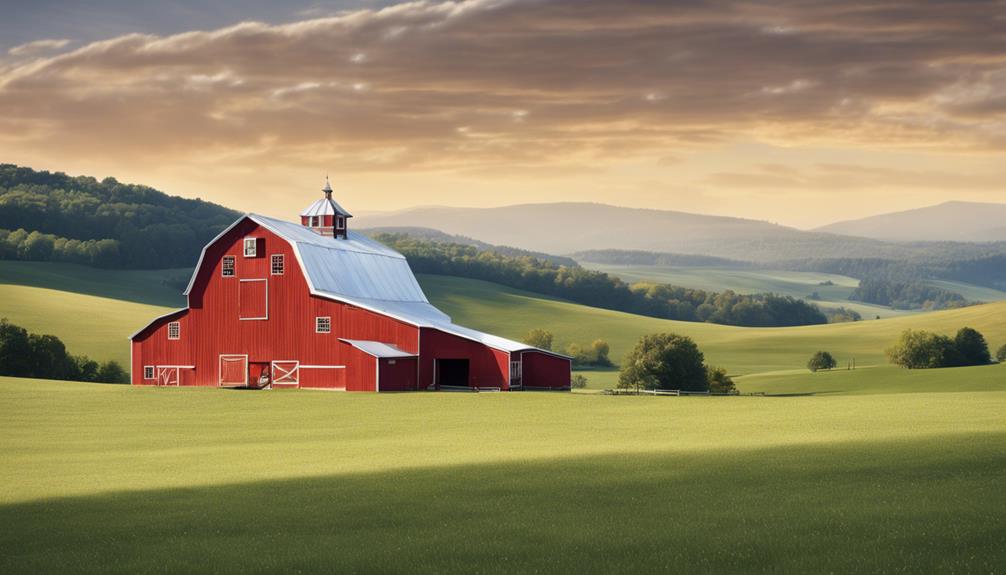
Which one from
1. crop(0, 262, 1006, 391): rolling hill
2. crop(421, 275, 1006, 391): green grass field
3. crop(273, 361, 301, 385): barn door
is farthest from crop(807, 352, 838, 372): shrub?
crop(273, 361, 301, 385): barn door

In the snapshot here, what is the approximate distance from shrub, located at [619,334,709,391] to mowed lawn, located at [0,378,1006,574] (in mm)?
42102

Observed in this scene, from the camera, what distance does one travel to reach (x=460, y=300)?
158875mm

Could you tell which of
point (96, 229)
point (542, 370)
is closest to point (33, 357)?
point (542, 370)

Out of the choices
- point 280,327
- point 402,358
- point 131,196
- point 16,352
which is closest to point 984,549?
point 402,358

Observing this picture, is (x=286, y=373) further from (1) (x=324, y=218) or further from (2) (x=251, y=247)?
(1) (x=324, y=218)

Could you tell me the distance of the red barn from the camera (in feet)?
198

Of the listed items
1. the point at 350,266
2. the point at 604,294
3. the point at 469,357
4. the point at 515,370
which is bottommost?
the point at 515,370

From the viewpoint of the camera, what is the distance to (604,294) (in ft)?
615

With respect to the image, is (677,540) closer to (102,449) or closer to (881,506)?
(881,506)

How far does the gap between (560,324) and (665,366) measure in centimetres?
6777

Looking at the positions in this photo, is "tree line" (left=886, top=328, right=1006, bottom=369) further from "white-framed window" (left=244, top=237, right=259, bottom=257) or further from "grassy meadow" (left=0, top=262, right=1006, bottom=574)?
"white-framed window" (left=244, top=237, right=259, bottom=257)

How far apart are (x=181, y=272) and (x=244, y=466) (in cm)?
13999

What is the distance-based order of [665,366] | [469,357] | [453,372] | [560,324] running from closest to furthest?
[469,357]
[453,372]
[665,366]
[560,324]

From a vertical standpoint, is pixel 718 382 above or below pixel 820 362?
below
